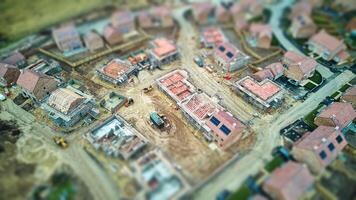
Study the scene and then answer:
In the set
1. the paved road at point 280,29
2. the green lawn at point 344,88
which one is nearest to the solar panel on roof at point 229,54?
the paved road at point 280,29

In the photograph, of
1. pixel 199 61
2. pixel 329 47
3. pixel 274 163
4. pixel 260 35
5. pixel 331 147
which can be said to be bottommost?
pixel 274 163

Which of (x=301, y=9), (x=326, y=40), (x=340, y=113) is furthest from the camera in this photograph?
(x=301, y=9)

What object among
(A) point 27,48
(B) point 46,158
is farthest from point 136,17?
(B) point 46,158

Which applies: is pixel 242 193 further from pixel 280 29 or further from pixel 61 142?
pixel 280 29

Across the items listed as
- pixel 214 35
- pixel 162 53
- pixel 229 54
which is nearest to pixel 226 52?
pixel 229 54

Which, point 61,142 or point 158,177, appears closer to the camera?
point 158,177

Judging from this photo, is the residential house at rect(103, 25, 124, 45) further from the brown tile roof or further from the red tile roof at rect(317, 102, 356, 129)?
the red tile roof at rect(317, 102, 356, 129)

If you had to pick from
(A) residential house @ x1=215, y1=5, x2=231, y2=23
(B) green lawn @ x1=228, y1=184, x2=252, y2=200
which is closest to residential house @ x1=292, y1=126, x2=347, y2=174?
(B) green lawn @ x1=228, y1=184, x2=252, y2=200
